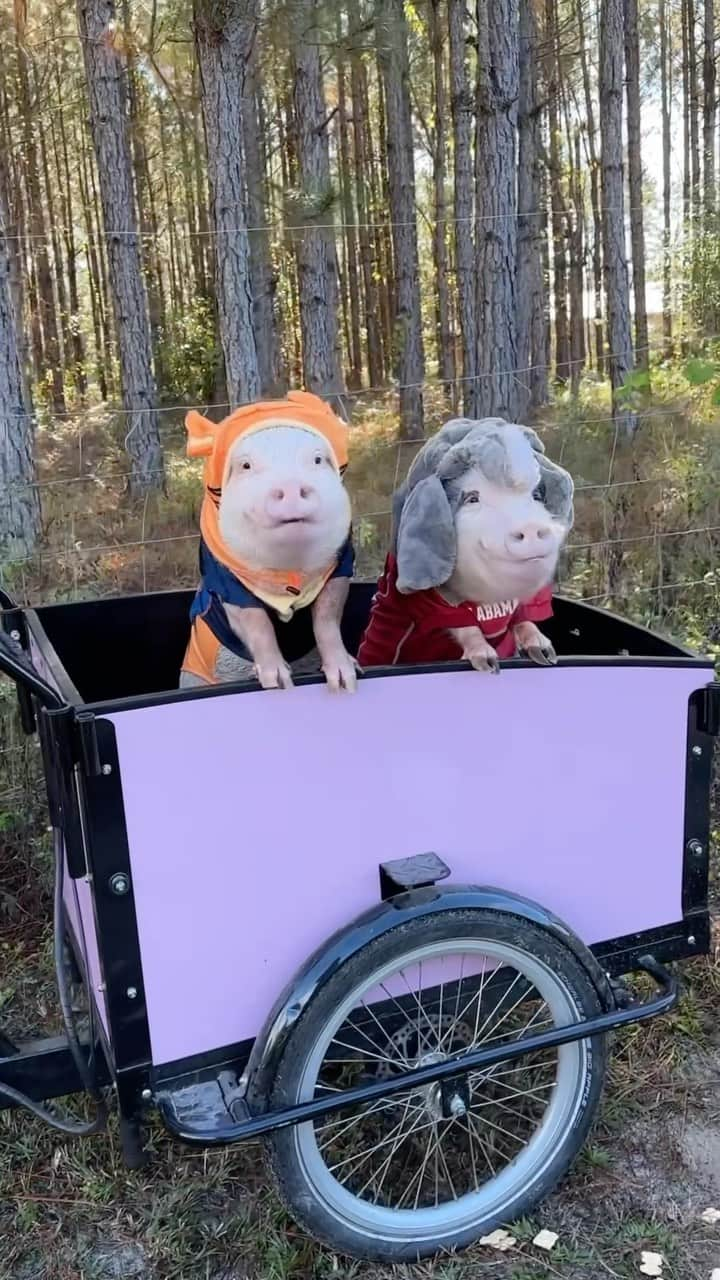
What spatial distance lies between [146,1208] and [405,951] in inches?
31.0

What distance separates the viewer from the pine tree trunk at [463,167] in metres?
8.77

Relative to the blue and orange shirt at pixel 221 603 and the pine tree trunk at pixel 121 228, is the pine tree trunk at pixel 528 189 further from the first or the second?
the blue and orange shirt at pixel 221 603

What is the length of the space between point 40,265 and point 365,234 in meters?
5.22

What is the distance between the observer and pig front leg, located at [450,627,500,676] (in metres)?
1.62

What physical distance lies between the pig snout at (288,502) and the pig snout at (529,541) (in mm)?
349

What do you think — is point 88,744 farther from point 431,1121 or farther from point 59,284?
point 59,284

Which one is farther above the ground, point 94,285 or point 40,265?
point 40,265

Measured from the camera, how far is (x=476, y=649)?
1.72 m

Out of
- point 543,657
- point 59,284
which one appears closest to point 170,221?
point 59,284

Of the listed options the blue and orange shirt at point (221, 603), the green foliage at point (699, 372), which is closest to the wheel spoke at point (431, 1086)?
the blue and orange shirt at point (221, 603)

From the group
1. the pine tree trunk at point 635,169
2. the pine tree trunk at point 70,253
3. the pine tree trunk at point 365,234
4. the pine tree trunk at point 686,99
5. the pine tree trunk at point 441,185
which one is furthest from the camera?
the pine tree trunk at point 70,253

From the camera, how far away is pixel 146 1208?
1.89m

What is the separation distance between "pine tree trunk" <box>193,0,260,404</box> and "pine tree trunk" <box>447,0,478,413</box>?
2265 millimetres

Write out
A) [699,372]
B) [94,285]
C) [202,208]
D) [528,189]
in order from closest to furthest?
1. [699,372]
2. [528,189]
3. [202,208]
4. [94,285]
